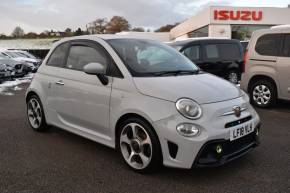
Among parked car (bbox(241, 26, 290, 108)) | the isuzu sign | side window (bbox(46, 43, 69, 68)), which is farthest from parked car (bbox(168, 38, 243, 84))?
the isuzu sign

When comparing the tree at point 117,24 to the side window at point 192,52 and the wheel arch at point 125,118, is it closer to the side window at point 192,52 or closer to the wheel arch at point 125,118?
the side window at point 192,52

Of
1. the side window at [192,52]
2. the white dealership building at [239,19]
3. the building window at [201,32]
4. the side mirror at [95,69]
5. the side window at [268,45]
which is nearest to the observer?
the side mirror at [95,69]

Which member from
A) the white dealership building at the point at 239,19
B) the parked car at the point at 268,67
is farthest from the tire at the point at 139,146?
the white dealership building at the point at 239,19

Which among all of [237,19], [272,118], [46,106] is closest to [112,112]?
[46,106]

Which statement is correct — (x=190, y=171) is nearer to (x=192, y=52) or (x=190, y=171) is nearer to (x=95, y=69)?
(x=95, y=69)

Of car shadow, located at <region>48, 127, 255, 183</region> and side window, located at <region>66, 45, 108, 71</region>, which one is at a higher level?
side window, located at <region>66, 45, 108, 71</region>

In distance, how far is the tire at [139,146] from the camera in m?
3.97

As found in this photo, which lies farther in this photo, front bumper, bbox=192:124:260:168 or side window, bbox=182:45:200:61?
side window, bbox=182:45:200:61

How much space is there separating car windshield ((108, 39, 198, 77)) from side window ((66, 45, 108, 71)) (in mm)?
214

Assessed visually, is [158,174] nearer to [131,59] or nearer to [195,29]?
[131,59]

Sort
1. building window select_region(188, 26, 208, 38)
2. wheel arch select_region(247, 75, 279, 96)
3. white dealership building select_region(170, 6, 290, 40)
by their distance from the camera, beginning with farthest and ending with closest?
building window select_region(188, 26, 208, 38) → white dealership building select_region(170, 6, 290, 40) → wheel arch select_region(247, 75, 279, 96)

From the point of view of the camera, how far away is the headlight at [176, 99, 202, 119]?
12.6 feet

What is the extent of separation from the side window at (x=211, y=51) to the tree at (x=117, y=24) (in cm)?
8421

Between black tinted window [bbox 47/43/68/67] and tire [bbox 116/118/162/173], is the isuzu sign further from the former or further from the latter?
tire [bbox 116/118/162/173]
